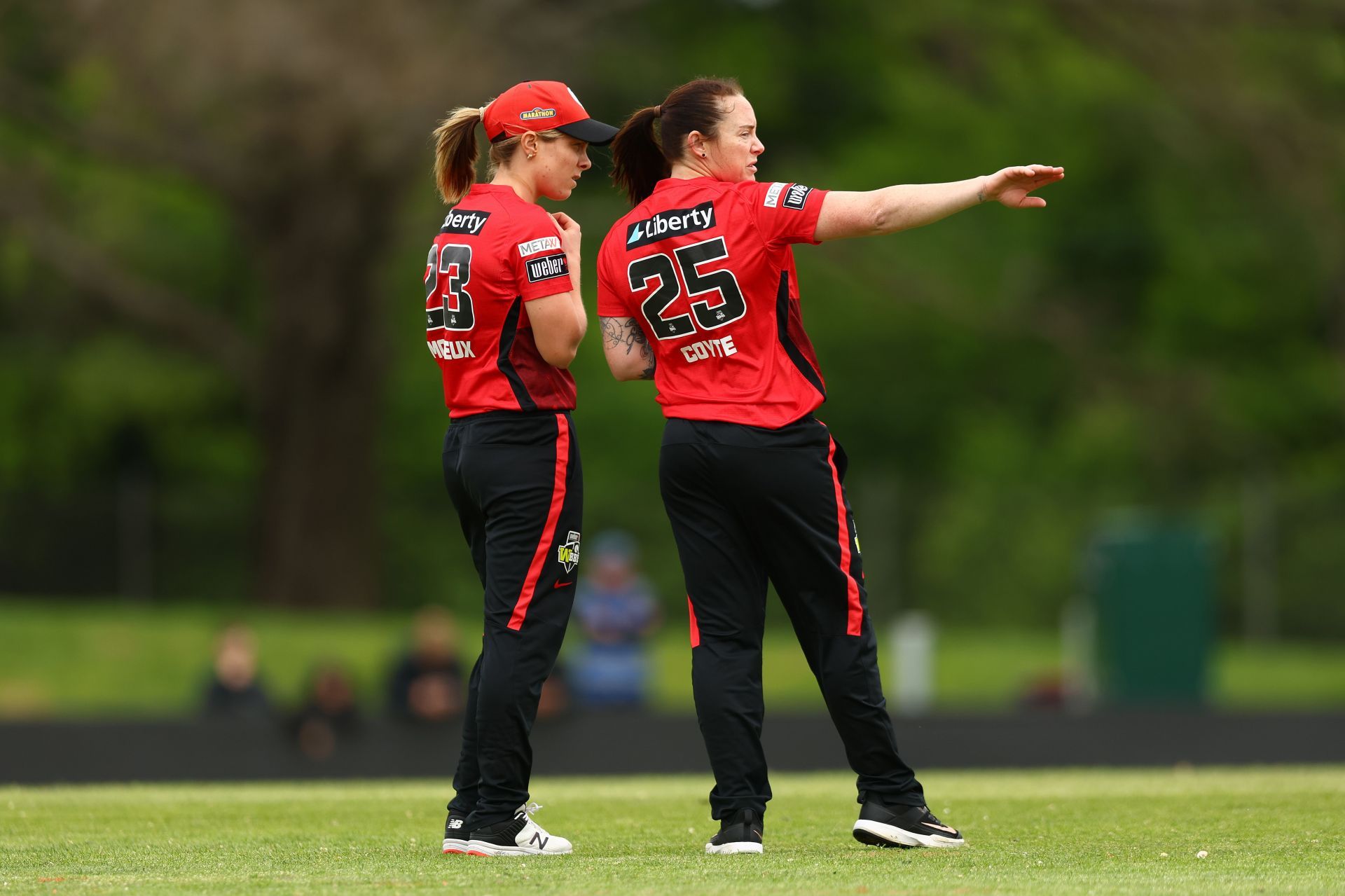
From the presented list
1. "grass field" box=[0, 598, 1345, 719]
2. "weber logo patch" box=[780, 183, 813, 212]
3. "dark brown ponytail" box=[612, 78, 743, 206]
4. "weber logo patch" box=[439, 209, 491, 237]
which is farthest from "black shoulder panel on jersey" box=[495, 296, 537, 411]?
"grass field" box=[0, 598, 1345, 719]

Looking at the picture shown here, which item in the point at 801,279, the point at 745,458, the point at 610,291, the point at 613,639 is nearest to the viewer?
the point at 745,458

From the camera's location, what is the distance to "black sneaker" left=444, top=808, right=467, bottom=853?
477 centimetres

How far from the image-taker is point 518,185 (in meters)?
4.98

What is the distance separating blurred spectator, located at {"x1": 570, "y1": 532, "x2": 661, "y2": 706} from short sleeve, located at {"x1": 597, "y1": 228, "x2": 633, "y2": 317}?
9.67m

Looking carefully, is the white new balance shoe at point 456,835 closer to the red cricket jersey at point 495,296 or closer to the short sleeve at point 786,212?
the red cricket jersey at point 495,296

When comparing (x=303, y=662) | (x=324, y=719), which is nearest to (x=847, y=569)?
(x=324, y=719)

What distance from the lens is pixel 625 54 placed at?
73.5 ft

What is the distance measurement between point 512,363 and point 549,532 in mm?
452

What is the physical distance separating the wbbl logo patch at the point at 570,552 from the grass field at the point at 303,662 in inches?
413

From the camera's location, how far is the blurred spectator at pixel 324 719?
35.9 ft

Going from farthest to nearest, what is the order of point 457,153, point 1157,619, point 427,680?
point 1157,619, point 427,680, point 457,153

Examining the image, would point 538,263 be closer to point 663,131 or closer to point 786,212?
point 663,131

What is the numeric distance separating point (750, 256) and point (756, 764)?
1305 millimetres

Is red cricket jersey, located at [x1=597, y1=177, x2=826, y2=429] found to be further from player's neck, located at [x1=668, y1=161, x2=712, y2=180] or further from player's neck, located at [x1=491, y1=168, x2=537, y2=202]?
player's neck, located at [x1=491, y1=168, x2=537, y2=202]
